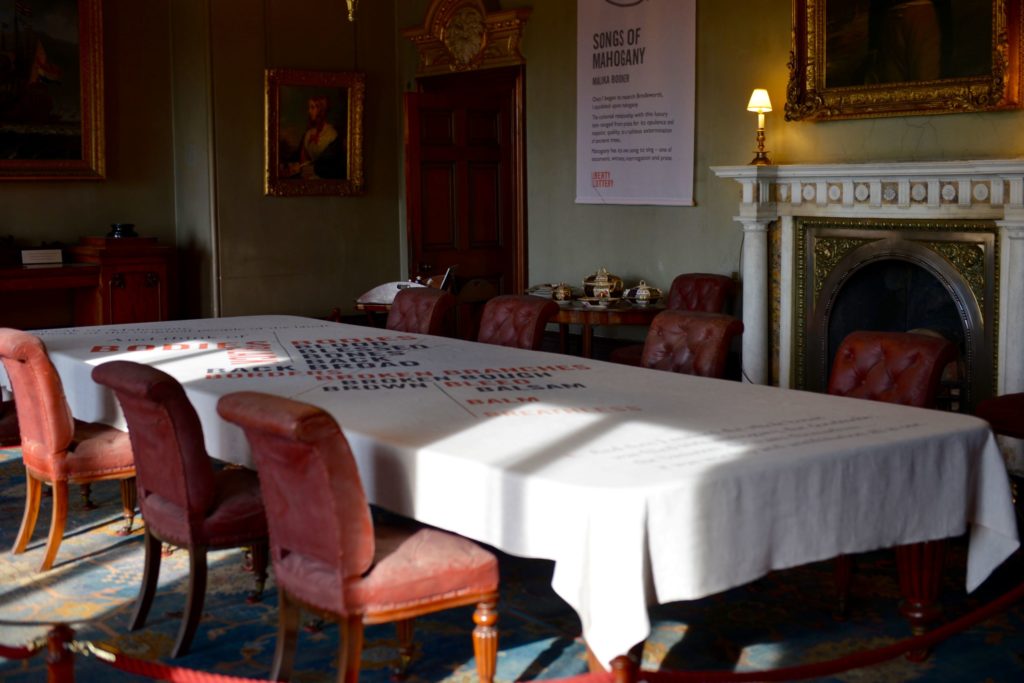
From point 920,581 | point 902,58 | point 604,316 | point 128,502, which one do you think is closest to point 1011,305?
point 902,58

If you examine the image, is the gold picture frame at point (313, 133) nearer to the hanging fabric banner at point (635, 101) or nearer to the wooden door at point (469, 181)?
the wooden door at point (469, 181)

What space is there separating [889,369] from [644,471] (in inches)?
65.3

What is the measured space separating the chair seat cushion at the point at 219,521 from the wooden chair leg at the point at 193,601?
0.06m

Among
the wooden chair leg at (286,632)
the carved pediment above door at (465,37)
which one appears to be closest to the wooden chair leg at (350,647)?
the wooden chair leg at (286,632)

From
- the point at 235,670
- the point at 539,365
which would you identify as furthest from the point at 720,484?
the point at 539,365

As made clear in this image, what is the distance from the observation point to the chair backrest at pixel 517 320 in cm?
602

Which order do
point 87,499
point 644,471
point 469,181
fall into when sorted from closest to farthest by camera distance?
point 644,471, point 87,499, point 469,181

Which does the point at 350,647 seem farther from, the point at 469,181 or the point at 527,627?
the point at 469,181

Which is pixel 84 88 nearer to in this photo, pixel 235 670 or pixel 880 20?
pixel 880 20

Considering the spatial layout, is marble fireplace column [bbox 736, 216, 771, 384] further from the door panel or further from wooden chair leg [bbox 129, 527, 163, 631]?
wooden chair leg [bbox 129, 527, 163, 631]

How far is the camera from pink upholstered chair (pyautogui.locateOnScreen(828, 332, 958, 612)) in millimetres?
4281

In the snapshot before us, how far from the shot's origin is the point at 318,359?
5336 mm

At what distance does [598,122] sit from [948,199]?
10.1 ft

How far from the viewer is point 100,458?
4.90m
